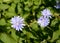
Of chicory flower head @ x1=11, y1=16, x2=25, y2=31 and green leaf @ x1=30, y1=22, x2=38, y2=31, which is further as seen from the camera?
green leaf @ x1=30, y1=22, x2=38, y2=31

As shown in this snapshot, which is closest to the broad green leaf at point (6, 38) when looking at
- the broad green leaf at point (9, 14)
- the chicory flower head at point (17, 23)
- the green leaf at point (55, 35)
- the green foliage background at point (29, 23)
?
the green foliage background at point (29, 23)

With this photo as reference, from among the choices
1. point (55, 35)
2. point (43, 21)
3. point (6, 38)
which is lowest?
point (6, 38)

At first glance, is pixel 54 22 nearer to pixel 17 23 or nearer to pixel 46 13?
pixel 46 13

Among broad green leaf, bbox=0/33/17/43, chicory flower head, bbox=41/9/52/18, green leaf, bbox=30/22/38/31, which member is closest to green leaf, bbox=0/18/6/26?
broad green leaf, bbox=0/33/17/43

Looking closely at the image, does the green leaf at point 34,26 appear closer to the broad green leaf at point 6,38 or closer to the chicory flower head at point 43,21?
the chicory flower head at point 43,21

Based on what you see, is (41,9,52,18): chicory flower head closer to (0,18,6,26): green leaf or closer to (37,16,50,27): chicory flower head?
(37,16,50,27): chicory flower head

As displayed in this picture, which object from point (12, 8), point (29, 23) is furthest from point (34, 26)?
point (12, 8)

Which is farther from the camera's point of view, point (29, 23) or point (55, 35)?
point (29, 23)

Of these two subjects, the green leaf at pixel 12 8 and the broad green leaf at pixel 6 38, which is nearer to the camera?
the broad green leaf at pixel 6 38
